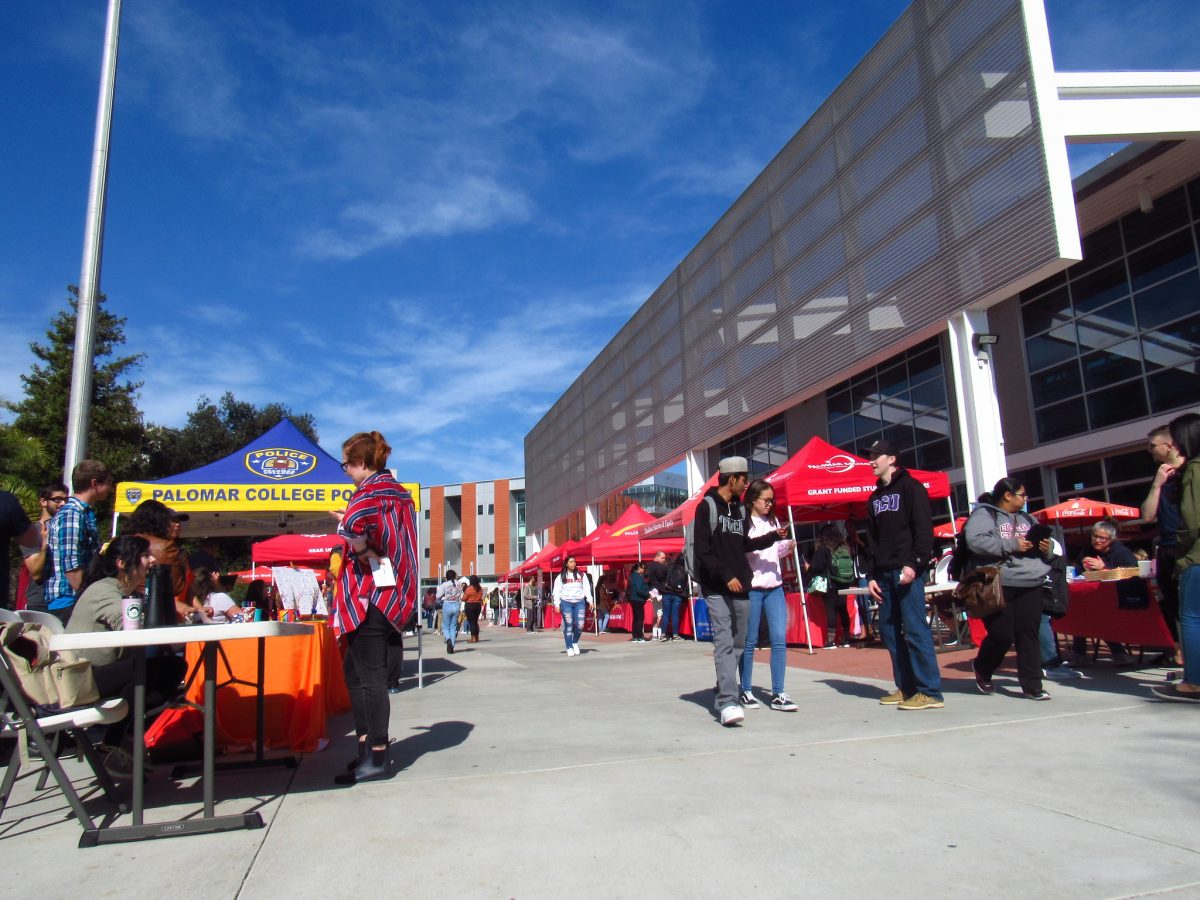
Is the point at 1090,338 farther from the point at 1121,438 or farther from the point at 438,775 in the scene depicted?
the point at 438,775

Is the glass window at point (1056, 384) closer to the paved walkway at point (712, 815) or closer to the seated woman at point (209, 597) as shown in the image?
the paved walkway at point (712, 815)

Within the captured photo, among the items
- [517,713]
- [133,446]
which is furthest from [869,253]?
[133,446]

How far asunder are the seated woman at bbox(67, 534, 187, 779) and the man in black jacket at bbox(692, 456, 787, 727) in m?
3.28

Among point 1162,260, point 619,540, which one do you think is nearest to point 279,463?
point 619,540

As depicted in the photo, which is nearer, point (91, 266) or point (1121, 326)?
point (91, 266)

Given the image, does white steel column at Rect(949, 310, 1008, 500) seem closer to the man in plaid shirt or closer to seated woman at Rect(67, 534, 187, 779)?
the man in plaid shirt

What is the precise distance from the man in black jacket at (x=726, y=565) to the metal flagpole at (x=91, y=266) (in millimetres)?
6066

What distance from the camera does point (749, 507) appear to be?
616cm

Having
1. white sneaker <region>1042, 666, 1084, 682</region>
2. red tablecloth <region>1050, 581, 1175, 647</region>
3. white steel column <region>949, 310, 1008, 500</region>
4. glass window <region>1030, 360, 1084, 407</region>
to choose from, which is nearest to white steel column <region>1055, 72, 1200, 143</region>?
white steel column <region>949, 310, 1008, 500</region>

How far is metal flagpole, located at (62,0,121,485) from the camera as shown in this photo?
7.83 meters

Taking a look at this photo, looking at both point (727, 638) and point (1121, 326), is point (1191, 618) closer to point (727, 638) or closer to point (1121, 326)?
point (727, 638)

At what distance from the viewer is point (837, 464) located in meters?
12.0

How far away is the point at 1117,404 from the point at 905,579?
1211 centimetres

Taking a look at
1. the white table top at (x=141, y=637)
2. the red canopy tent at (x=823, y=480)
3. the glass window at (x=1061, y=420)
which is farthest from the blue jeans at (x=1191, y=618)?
the glass window at (x=1061, y=420)
